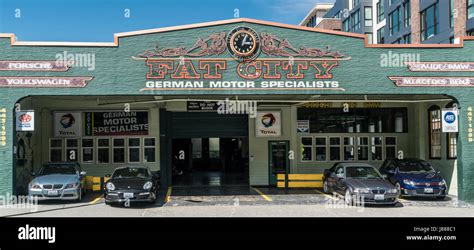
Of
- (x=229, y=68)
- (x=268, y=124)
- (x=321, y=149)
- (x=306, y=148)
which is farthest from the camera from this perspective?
(x=321, y=149)

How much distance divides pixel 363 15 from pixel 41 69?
138ft

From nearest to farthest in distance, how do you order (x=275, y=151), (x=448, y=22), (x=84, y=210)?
1. (x=84, y=210)
2. (x=275, y=151)
3. (x=448, y=22)

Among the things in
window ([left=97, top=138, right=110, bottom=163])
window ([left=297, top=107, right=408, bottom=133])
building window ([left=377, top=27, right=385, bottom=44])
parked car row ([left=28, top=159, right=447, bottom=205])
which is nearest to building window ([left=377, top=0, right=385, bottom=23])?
building window ([left=377, top=27, right=385, bottom=44])

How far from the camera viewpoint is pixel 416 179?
18359mm

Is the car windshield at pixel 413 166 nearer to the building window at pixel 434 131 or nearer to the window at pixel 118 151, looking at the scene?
the building window at pixel 434 131

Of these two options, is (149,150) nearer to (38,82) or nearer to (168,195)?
(168,195)

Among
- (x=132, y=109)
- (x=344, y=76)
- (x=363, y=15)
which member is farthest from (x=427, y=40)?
(x=132, y=109)

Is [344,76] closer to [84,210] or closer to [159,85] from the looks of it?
[159,85]

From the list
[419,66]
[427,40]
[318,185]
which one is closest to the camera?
[419,66]

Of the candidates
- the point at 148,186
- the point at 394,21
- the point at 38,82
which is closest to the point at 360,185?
the point at 148,186

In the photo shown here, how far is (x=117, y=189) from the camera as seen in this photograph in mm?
16141

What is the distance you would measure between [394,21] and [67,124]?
33478mm

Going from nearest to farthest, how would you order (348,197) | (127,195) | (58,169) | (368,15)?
(127,195) → (348,197) → (58,169) → (368,15)

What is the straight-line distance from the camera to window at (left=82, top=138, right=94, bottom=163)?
76.5 feet
